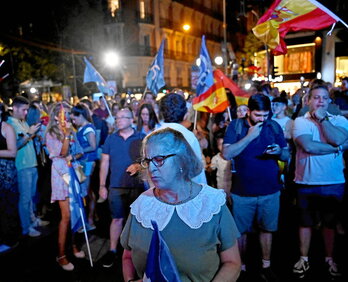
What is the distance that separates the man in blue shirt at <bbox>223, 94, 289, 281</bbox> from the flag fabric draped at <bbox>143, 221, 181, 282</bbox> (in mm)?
2311

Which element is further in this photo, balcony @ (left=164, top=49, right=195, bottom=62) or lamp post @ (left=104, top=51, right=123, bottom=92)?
balcony @ (left=164, top=49, right=195, bottom=62)

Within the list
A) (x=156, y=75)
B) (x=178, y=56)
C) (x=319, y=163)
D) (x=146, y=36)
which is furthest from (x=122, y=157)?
(x=178, y=56)

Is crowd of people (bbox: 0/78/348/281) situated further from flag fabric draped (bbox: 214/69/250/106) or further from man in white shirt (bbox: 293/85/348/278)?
flag fabric draped (bbox: 214/69/250/106)

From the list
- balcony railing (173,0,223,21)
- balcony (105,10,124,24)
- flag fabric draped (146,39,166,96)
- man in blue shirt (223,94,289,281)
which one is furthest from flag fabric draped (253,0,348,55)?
balcony railing (173,0,223,21)

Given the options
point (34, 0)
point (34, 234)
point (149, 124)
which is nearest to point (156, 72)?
point (149, 124)

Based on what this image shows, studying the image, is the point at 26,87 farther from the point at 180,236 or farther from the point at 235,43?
the point at 235,43

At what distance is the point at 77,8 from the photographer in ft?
124

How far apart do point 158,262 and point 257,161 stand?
8.30ft

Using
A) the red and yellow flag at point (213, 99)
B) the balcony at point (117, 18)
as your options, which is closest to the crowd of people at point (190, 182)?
the red and yellow flag at point (213, 99)

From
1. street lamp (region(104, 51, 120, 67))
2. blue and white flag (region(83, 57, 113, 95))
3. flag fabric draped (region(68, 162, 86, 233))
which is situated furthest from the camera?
street lamp (region(104, 51, 120, 67))

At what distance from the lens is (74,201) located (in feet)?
16.2

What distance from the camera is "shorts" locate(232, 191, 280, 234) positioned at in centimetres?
412

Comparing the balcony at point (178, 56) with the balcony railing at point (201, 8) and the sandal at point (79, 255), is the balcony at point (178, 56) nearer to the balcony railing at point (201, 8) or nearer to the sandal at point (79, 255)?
the balcony railing at point (201, 8)

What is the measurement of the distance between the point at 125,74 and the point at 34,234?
4128 cm
